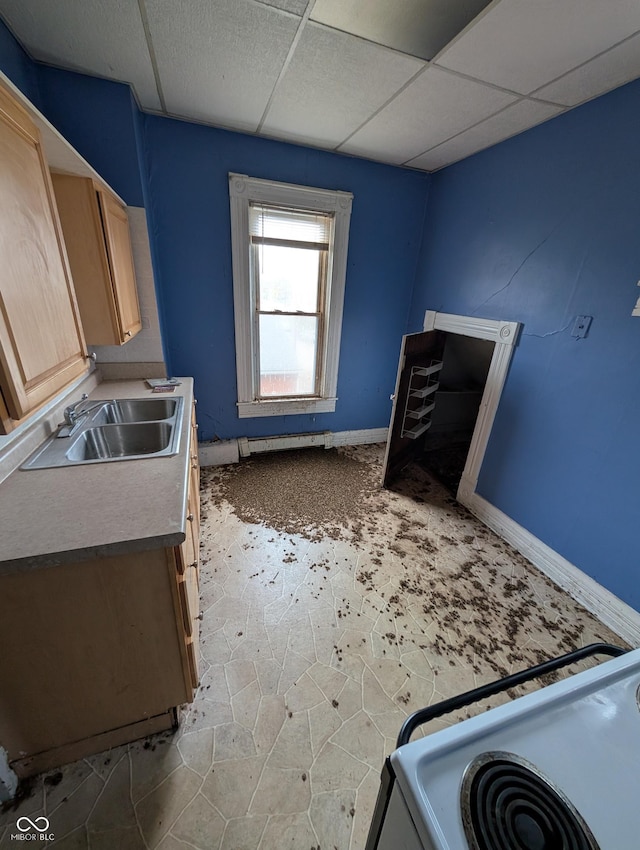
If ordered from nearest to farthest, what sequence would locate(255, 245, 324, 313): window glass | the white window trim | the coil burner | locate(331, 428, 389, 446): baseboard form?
1. the coil burner
2. the white window trim
3. locate(255, 245, 324, 313): window glass
4. locate(331, 428, 389, 446): baseboard

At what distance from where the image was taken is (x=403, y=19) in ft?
4.58

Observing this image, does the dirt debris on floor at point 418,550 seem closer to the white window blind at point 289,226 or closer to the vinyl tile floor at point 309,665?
the vinyl tile floor at point 309,665

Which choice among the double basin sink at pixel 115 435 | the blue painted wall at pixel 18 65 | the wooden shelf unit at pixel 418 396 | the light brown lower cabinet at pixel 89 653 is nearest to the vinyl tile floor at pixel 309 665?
the light brown lower cabinet at pixel 89 653

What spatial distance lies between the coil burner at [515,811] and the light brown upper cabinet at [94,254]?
212 centimetres

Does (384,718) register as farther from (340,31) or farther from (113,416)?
(340,31)

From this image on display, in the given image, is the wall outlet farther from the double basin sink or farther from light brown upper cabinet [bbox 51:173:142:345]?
light brown upper cabinet [bbox 51:173:142:345]

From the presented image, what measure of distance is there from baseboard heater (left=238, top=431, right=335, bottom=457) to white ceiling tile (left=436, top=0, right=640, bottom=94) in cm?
286

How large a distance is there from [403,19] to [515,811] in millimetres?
2497

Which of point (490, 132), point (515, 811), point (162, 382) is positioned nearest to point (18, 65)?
point (162, 382)

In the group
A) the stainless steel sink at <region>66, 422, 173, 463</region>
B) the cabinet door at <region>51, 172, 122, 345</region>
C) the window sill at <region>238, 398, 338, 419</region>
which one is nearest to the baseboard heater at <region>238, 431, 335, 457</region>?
the window sill at <region>238, 398, 338, 419</region>

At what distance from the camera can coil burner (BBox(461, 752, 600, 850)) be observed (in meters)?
0.46

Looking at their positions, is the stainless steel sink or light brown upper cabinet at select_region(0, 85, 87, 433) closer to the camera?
light brown upper cabinet at select_region(0, 85, 87, 433)

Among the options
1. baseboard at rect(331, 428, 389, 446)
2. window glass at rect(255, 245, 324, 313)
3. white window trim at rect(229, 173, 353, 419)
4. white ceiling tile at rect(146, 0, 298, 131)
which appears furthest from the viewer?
baseboard at rect(331, 428, 389, 446)

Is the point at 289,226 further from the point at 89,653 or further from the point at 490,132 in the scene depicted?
the point at 89,653
